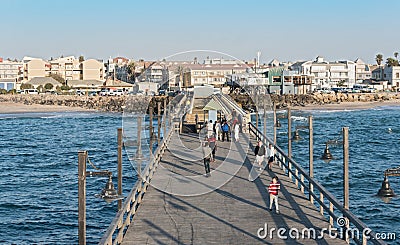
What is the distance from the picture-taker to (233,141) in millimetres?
29859

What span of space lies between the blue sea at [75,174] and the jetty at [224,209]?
1661 mm

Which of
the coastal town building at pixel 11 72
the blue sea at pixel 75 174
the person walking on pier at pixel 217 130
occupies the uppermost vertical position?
the coastal town building at pixel 11 72

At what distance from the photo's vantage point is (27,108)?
336 feet

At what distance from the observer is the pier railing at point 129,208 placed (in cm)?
1202

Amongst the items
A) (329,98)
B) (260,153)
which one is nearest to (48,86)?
(329,98)

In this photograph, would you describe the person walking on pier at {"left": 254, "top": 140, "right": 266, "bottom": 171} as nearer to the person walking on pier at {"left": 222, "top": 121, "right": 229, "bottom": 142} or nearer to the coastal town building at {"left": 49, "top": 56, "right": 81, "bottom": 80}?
the person walking on pier at {"left": 222, "top": 121, "right": 229, "bottom": 142}

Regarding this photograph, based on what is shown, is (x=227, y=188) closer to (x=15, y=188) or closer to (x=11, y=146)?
(x=15, y=188)

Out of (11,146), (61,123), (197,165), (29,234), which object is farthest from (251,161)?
(61,123)

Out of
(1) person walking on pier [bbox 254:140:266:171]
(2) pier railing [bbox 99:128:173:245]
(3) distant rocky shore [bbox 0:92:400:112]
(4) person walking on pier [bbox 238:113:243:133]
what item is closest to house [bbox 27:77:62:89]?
(3) distant rocky shore [bbox 0:92:400:112]

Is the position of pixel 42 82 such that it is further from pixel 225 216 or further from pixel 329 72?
pixel 225 216

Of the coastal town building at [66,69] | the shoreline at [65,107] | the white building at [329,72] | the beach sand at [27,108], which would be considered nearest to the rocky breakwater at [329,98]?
the shoreline at [65,107]

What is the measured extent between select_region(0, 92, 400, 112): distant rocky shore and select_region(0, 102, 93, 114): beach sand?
3462 mm

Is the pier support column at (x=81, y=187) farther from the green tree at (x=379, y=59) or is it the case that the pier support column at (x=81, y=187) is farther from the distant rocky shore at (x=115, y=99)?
the green tree at (x=379, y=59)

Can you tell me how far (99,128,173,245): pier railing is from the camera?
12.0 meters
